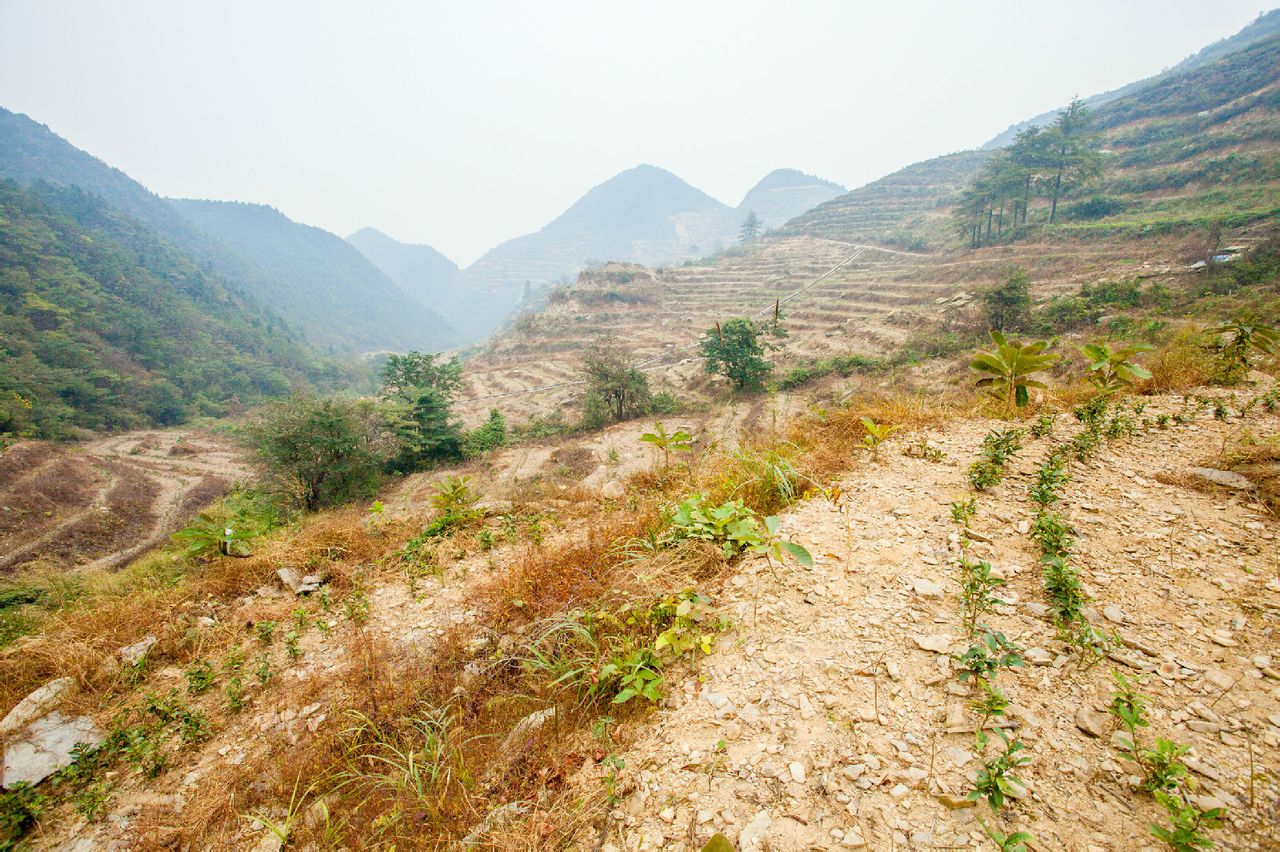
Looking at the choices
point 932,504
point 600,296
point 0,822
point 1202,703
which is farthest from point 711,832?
point 600,296

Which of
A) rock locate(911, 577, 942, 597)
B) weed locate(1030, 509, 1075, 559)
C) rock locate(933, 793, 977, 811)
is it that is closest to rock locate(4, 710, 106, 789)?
rock locate(933, 793, 977, 811)

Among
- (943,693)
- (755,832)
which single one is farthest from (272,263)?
(943,693)

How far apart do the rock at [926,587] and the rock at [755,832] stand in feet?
5.36

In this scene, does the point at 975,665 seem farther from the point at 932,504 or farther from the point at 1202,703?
the point at 932,504

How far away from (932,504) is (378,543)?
18.8 feet

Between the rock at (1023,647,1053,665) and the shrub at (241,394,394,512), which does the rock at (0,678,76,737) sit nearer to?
the rock at (1023,647,1053,665)

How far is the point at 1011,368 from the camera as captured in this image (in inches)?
204

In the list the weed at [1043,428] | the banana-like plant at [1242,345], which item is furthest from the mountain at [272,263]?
the banana-like plant at [1242,345]

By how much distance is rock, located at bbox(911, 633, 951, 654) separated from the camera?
2236 millimetres

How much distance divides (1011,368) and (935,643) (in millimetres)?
4466

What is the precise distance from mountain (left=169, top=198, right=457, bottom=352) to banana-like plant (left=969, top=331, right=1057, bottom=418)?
127280mm

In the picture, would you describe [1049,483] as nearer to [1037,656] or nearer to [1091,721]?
[1037,656]

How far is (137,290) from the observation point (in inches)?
2351

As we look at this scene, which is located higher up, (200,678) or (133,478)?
(200,678)
